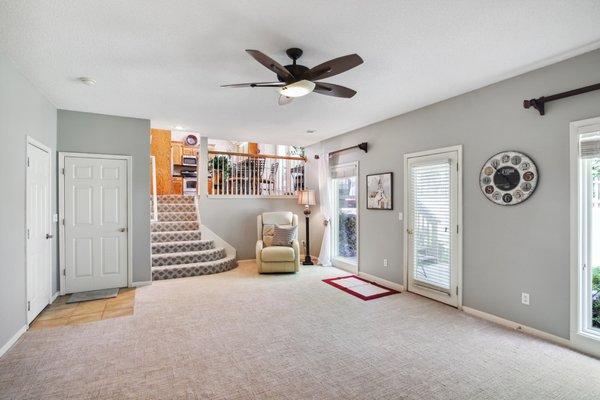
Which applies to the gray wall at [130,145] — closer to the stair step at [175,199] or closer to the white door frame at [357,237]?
the stair step at [175,199]

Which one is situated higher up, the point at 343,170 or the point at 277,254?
→ the point at 343,170

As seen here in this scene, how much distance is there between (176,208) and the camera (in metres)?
6.61

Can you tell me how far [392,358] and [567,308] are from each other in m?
1.76

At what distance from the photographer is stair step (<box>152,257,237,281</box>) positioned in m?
5.09

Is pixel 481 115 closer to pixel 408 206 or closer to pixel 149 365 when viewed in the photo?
pixel 408 206

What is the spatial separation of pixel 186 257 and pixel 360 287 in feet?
10.3

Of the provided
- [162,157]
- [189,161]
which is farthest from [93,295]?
[189,161]

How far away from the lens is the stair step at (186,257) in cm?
528

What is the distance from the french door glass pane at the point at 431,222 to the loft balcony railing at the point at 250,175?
3525 mm

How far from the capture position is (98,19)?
221cm

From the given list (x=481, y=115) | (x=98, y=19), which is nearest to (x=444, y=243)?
(x=481, y=115)

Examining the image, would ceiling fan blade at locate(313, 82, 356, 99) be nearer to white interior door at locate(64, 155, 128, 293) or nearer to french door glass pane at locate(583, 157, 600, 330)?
french door glass pane at locate(583, 157, 600, 330)

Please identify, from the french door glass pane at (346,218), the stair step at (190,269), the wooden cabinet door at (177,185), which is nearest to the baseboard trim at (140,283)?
the stair step at (190,269)

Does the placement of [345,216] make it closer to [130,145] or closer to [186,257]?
[186,257]
